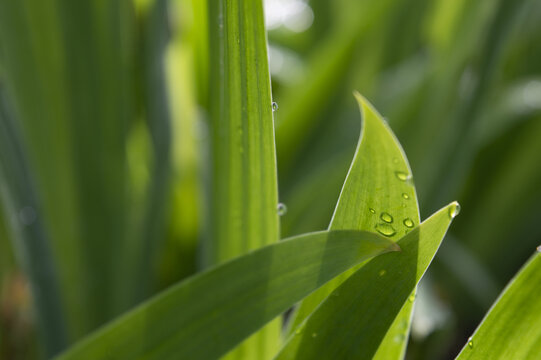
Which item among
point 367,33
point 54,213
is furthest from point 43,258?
Answer: point 367,33

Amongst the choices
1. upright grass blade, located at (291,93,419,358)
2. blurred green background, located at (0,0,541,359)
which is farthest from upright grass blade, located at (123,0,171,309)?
upright grass blade, located at (291,93,419,358)

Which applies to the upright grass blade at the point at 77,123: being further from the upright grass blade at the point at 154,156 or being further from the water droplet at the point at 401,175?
the water droplet at the point at 401,175

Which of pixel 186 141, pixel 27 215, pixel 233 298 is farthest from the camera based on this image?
pixel 186 141

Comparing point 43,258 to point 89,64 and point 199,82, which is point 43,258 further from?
point 199,82

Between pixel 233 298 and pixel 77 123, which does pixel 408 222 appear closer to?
pixel 233 298

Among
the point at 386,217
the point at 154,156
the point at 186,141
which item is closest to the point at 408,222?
the point at 386,217

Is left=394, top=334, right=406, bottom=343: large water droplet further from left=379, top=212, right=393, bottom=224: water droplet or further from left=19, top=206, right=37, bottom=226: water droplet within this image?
left=19, top=206, right=37, bottom=226: water droplet
